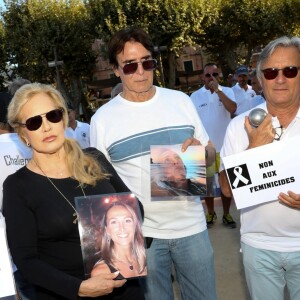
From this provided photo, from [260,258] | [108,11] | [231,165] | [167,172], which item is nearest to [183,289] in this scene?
[260,258]

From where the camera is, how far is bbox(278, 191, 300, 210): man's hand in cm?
211

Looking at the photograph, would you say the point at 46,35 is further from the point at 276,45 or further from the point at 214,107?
the point at 276,45

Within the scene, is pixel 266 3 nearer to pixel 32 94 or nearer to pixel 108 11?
pixel 108 11

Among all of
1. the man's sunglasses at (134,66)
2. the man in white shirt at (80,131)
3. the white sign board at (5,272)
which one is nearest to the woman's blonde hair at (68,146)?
the white sign board at (5,272)

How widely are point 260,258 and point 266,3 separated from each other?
31.3 meters

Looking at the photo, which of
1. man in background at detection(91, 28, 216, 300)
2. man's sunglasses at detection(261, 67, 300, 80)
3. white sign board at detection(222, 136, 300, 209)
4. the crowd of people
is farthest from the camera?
man in background at detection(91, 28, 216, 300)

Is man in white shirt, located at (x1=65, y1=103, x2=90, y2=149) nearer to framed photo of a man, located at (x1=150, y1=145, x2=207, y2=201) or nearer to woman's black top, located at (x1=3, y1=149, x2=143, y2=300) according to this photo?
framed photo of a man, located at (x1=150, y1=145, x2=207, y2=201)

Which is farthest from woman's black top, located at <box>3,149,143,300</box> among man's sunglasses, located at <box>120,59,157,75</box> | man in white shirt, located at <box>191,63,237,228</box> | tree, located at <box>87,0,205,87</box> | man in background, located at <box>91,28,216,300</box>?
tree, located at <box>87,0,205,87</box>

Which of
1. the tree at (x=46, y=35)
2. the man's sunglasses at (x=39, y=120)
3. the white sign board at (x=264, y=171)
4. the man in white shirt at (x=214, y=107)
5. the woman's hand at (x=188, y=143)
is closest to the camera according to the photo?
the man's sunglasses at (x=39, y=120)

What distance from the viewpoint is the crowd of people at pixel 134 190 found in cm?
189

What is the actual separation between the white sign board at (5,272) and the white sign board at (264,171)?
3.28 ft

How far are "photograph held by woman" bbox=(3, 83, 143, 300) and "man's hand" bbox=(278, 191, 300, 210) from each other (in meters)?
0.75

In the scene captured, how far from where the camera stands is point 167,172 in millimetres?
2408

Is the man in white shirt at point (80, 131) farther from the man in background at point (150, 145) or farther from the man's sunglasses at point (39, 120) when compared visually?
the man's sunglasses at point (39, 120)
